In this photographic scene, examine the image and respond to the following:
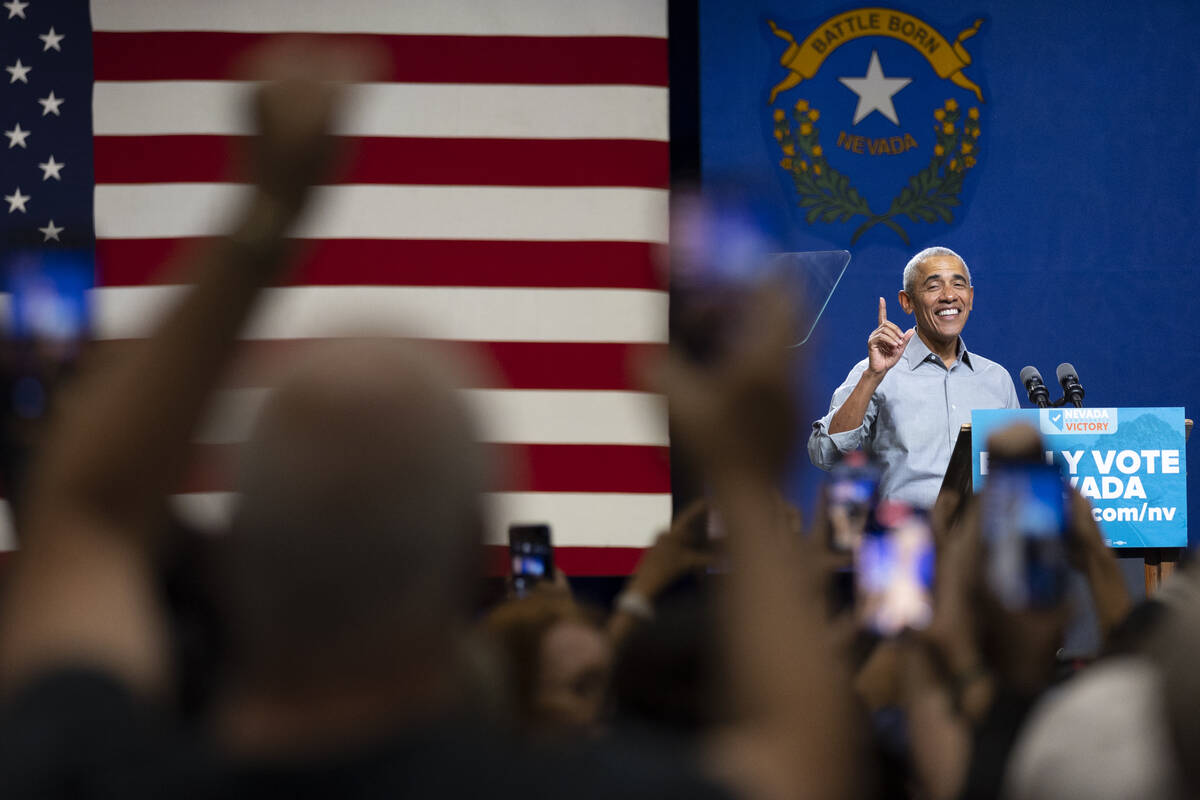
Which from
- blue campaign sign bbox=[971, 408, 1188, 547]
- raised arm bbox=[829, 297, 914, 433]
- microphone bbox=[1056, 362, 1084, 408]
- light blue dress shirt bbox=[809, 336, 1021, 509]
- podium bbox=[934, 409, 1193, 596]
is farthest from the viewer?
light blue dress shirt bbox=[809, 336, 1021, 509]

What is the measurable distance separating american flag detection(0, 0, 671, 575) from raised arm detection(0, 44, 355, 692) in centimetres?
323

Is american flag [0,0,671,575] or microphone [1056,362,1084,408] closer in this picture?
microphone [1056,362,1084,408]

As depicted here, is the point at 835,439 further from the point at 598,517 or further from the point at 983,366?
the point at 598,517

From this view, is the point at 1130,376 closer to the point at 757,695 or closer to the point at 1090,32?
the point at 1090,32

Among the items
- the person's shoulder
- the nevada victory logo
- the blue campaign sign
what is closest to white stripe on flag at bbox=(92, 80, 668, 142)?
the nevada victory logo

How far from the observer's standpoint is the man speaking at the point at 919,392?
3555 mm

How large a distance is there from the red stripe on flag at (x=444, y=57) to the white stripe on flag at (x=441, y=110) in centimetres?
3

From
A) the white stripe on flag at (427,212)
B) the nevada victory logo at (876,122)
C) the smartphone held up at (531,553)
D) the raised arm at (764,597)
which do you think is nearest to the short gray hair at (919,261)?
the nevada victory logo at (876,122)

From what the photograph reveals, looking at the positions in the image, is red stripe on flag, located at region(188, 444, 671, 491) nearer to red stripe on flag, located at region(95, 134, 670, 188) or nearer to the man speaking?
the man speaking

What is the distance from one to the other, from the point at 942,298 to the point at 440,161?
1718mm

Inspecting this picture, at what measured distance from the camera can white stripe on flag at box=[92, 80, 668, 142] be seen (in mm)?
3879

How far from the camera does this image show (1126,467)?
306cm

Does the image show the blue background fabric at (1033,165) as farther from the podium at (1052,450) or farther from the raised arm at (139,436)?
the raised arm at (139,436)

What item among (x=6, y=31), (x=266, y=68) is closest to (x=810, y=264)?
(x=6, y=31)
